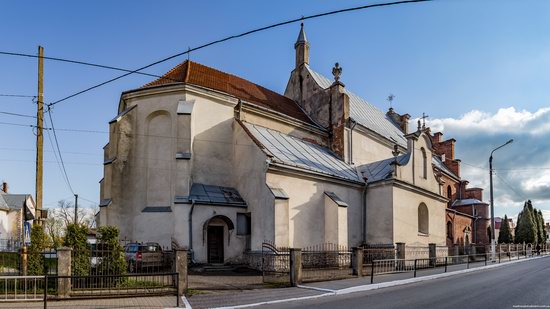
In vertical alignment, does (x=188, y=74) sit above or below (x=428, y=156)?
above

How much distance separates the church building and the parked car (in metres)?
2.00

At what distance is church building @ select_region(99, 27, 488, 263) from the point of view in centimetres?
2036

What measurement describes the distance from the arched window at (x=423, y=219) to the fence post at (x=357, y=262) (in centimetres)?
1165

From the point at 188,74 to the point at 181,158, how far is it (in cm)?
552

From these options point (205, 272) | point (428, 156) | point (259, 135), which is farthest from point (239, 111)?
point (428, 156)

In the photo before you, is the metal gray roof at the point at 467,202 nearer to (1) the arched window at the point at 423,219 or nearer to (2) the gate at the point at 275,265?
(1) the arched window at the point at 423,219

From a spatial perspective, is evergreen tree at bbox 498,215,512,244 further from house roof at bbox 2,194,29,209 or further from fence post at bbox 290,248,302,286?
house roof at bbox 2,194,29,209

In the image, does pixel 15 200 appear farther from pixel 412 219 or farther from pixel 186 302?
pixel 186 302

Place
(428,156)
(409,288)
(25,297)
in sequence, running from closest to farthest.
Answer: (25,297), (409,288), (428,156)

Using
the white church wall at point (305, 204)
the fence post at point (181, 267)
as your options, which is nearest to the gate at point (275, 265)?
the white church wall at point (305, 204)

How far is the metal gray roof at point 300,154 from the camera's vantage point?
21.8 metres

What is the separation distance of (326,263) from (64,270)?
451 inches

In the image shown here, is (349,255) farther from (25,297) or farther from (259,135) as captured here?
(25,297)

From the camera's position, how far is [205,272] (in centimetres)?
1850
